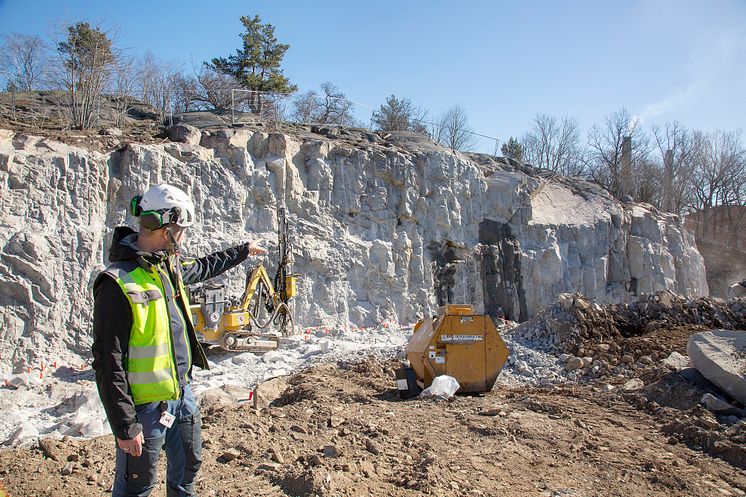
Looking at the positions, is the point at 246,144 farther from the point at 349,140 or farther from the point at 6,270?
the point at 6,270

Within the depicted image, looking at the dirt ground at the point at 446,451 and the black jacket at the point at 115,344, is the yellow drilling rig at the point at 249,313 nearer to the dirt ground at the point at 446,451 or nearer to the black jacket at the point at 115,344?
the dirt ground at the point at 446,451

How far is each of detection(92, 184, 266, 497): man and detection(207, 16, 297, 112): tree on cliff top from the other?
79.6ft

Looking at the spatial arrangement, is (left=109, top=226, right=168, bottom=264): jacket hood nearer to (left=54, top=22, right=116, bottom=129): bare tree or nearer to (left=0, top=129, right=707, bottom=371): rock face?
(left=0, top=129, right=707, bottom=371): rock face

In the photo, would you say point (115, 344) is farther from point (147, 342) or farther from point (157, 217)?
point (157, 217)

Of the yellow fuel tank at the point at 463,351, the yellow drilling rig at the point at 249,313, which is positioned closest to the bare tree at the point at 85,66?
the yellow drilling rig at the point at 249,313

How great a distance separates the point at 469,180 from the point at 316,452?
18.0 m

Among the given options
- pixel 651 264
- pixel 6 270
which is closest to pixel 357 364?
pixel 6 270

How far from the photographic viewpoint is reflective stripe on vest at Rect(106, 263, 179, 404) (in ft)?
8.98

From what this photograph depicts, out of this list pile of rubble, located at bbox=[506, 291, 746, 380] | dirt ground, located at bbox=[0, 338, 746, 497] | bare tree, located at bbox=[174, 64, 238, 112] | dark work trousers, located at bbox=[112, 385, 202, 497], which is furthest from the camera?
bare tree, located at bbox=[174, 64, 238, 112]

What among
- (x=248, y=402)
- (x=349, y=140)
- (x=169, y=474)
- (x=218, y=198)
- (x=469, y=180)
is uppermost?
(x=349, y=140)

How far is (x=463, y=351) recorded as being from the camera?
7.38 meters

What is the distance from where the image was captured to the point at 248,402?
8219mm

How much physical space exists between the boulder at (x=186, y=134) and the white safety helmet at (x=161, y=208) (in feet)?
47.0

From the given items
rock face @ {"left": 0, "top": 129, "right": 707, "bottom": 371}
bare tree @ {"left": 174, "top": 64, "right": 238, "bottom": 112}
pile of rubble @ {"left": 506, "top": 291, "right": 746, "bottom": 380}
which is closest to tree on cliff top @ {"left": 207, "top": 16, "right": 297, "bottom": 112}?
bare tree @ {"left": 174, "top": 64, "right": 238, "bottom": 112}
